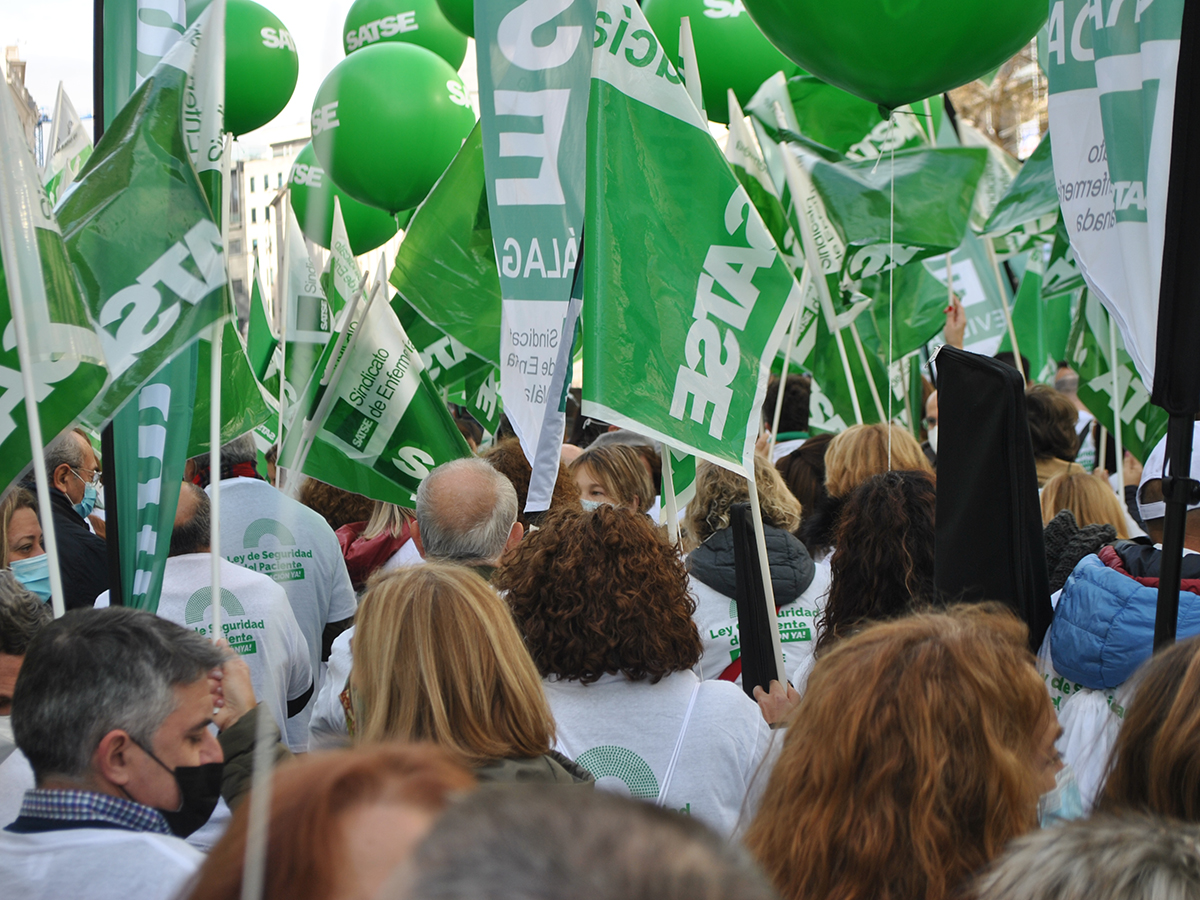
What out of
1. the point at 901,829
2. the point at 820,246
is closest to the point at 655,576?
the point at 901,829

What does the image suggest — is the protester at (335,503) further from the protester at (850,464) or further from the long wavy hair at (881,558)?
the long wavy hair at (881,558)

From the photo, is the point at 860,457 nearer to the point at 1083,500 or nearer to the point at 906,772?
the point at 1083,500

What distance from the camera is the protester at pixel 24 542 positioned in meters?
3.71

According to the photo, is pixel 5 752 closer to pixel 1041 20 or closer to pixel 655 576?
pixel 655 576

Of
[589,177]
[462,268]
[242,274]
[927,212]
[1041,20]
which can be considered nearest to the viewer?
[242,274]

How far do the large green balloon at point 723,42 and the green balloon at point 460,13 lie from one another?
0.99 metres

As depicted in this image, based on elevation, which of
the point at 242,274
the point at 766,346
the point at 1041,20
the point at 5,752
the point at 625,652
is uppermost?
the point at 1041,20

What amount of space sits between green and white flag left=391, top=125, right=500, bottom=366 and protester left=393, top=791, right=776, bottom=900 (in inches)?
173

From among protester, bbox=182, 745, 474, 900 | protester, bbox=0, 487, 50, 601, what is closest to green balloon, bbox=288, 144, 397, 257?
protester, bbox=0, 487, 50, 601

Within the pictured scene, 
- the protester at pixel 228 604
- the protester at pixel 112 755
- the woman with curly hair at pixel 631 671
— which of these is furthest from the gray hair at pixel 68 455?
the protester at pixel 112 755

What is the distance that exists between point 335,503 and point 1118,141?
10.7ft

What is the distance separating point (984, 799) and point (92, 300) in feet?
6.89

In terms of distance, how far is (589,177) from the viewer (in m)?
3.11

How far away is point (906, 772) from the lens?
168cm
